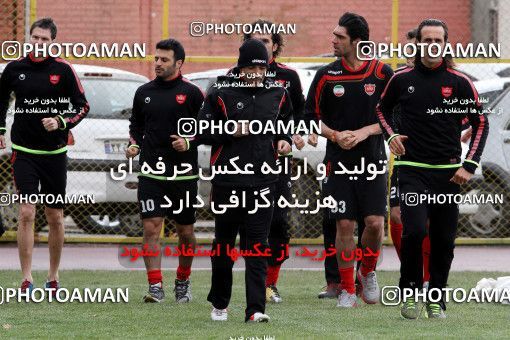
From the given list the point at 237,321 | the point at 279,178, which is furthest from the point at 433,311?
the point at 279,178

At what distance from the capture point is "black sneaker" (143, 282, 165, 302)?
11320mm

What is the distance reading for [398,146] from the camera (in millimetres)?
9797

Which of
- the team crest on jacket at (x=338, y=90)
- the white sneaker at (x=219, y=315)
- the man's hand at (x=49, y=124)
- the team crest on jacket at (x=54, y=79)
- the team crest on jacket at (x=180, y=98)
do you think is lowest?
the white sneaker at (x=219, y=315)

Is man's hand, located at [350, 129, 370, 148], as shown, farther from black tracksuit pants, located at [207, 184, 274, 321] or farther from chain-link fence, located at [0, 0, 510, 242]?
chain-link fence, located at [0, 0, 510, 242]

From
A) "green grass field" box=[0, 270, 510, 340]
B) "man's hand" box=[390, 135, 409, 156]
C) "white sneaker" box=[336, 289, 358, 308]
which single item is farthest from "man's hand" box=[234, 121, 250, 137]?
"white sneaker" box=[336, 289, 358, 308]

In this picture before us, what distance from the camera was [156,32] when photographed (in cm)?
2117

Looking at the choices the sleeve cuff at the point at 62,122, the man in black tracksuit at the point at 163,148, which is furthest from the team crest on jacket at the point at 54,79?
the man in black tracksuit at the point at 163,148

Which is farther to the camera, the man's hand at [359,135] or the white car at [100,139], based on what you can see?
the white car at [100,139]

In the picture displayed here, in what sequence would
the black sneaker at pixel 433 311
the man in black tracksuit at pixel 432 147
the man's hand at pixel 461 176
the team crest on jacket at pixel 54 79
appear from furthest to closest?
the team crest on jacket at pixel 54 79 → the black sneaker at pixel 433 311 → the man in black tracksuit at pixel 432 147 → the man's hand at pixel 461 176

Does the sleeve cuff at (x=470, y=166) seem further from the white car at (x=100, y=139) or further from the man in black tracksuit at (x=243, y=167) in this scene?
the white car at (x=100, y=139)

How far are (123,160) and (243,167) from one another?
630 centimetres

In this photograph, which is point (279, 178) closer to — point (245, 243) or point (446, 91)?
point (245, 243)

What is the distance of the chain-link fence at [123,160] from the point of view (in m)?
A: 15.8

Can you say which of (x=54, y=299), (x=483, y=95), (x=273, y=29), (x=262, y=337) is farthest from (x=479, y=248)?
(x=262, y=337)
